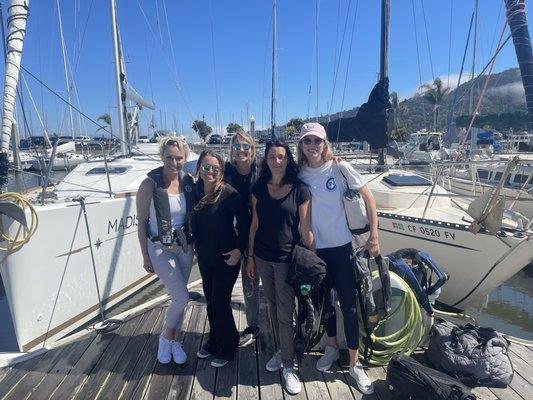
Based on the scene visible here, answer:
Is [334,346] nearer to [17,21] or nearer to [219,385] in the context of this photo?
[219,385]

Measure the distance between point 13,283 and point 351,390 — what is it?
13.0 feet

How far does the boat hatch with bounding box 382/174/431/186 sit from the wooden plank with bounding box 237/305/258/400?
482 centimetres

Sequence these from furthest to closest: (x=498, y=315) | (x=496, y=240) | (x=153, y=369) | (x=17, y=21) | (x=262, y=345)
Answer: (x=498, y=315), (x=496, y=240), (x=17, y=21), (x=262, y=345), (x=153, y=369)

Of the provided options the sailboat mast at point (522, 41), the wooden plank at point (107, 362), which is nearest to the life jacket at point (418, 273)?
the wooden plank at point (107, 362)

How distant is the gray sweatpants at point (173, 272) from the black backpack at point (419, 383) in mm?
1767

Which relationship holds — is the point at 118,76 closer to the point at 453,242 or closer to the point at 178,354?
the point at 178,354

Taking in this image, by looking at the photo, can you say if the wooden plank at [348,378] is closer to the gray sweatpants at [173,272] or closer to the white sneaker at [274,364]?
the white sneaker at [274,364]

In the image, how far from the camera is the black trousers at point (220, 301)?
3107mm

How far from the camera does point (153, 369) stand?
10.8 ft

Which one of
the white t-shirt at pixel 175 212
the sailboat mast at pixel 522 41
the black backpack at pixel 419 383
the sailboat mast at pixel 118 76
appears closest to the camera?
the black backpack at pixel 419 383

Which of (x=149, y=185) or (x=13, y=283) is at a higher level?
(x=149, y=185)

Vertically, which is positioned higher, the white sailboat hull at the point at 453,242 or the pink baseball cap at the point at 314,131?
the pink baseball cap at the point at 314,131

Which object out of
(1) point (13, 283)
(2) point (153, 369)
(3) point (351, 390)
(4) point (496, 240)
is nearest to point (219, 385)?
(2) point (153, 369)

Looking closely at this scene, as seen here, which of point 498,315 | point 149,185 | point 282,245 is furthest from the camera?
point 498,315
